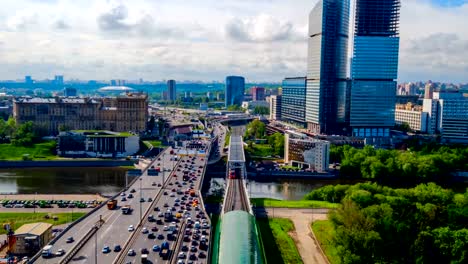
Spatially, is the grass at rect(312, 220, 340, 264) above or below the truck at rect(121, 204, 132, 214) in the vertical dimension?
below

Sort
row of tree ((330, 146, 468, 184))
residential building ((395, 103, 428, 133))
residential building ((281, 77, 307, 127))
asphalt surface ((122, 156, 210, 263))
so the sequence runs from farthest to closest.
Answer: residential building ((281, 77, 307, 127)), residential building ((395, 103, 428, 133)), row of tree ((330, 146, 468, 184)), asphalt surface ((122, 156, 210, 263))

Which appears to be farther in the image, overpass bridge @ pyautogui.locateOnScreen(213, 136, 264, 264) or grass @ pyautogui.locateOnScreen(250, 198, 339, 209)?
grass @ pyautogui.locateOnScreen(250, 198, 339, 209)

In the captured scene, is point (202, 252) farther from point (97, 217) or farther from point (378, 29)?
point (378, 29)

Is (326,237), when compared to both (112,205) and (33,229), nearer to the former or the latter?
(112,205)

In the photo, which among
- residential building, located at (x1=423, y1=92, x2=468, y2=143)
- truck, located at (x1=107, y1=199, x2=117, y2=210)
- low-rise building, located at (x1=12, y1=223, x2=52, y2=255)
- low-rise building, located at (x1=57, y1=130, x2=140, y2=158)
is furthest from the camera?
residential building, located at (x1=423, y1=92, x2=468, y2=143)

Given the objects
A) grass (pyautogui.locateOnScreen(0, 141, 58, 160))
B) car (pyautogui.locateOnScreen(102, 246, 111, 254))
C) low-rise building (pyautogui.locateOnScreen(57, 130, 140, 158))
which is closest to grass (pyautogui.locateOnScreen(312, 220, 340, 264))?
car (pyautogui.locateOnScreen(102, 246, 111, 254))

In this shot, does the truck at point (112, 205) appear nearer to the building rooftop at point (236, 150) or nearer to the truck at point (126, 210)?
the truck at point (126, 210)

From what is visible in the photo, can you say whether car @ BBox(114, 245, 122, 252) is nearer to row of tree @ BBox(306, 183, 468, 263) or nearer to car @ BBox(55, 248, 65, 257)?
car @ BBox(55, 248, 65, 257)

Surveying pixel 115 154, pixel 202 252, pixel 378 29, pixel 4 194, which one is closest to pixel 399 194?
pixel 202 252
